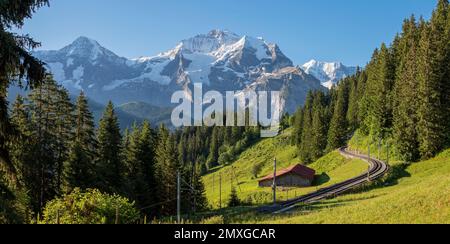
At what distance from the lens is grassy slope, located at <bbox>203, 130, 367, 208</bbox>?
7088cm

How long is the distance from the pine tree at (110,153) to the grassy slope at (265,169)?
29.8 meters

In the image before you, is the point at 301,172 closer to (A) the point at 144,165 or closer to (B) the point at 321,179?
(B) the point at 321,179

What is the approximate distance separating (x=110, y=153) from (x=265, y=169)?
84024 mm

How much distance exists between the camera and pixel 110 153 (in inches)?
1745

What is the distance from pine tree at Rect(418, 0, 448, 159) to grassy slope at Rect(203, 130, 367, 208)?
1329 cm

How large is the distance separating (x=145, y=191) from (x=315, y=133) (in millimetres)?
65791

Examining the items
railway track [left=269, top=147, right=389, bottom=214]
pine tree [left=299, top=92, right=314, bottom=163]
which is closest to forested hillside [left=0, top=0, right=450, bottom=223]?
railway track [left=269, top=147, right=389, bottom=214]

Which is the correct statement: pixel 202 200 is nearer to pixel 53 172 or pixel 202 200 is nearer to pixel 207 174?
pixel 53 172

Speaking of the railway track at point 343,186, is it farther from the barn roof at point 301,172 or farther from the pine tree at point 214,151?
the pine tree at point 214,151

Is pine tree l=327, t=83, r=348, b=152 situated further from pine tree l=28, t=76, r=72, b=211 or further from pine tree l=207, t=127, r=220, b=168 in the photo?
pine tree l=207, t=127, r=220, b=168
